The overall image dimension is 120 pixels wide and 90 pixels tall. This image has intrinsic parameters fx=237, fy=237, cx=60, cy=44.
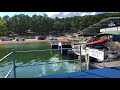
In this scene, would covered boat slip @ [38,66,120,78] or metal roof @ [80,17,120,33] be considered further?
metal roof @ [80,17,120,33]

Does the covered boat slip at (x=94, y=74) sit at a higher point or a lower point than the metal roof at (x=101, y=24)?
Result: lower

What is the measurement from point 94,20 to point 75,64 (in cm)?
2078

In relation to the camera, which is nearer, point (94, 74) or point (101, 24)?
point (94, 74)

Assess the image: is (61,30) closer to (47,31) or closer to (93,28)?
(47,31)

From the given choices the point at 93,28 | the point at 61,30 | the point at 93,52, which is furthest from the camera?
the point at 61,30

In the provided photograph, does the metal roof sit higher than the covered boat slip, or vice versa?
the metal roof

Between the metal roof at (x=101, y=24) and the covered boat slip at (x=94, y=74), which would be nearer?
the covered boat slip at (x=94, y=74)

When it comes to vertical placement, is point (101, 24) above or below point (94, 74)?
above
